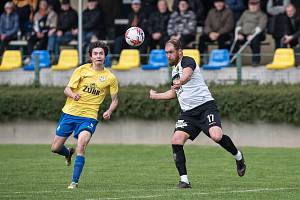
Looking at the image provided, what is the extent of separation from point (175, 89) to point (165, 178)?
2.42 m

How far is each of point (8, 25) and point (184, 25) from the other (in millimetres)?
5708

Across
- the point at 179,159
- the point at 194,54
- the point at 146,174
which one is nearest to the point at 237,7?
the point at 194,54

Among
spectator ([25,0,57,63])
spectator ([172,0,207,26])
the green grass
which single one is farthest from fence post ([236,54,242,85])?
spectator ([25,0,57,63])

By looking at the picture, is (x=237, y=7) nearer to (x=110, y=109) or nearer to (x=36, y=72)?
(x=36, y=72)

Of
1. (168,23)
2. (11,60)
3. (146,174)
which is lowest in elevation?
(146,174)

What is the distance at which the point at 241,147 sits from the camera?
73.0 ft

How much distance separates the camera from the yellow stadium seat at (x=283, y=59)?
2294cm

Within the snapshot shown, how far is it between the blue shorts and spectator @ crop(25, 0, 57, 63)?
526 inches

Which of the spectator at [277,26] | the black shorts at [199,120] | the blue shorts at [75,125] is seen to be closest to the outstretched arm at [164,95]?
the black shorts at [199,120]

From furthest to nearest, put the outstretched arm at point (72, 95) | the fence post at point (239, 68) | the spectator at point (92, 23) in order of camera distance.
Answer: the spectator at point (92, 23), the fence post at point (239, 68), the outstretched arm at point (72, 95)

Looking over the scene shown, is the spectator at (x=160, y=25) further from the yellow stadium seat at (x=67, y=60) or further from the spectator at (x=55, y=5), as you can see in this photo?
the spectator at (x=55, y=5)

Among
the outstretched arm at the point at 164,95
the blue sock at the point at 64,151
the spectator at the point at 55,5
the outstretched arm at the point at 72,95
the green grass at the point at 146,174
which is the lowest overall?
the green grass at the point at 146,174

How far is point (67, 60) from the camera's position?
85.1ft

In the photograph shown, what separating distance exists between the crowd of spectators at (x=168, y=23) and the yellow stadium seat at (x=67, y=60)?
1.01m
